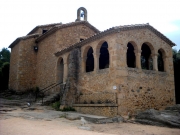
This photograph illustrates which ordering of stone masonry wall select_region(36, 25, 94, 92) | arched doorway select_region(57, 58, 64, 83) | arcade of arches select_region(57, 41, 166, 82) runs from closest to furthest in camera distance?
1. arcade of arches select_region(57, 41, 166, 82)
2. arched doorway select_region(57, 58, 64, 83)
3. stone masonry wall select_region(36, 25, 94, 92)

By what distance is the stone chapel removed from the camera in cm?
1129

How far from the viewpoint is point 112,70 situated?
11391 millimetres

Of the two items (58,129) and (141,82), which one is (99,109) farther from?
(58,129)

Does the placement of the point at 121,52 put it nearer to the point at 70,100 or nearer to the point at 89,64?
the point at 70,100

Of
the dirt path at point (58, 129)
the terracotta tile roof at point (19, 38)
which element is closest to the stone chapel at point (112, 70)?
the dirt path at point (58, 129)

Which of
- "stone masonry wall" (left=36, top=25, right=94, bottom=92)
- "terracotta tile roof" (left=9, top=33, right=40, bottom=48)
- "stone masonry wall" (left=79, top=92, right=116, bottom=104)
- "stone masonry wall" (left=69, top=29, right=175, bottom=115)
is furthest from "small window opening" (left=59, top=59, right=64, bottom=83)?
"terracotta tile roof" (left=9, top=33, right=40, bottom=48)

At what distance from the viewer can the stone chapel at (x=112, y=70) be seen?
11289 millimetres

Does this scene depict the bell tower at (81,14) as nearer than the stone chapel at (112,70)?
No

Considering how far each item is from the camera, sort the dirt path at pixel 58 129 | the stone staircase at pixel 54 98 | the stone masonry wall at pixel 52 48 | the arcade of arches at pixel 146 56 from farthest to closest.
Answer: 1. the stone masonry wall at pixel 52 48
2. the stone staircase at pixel 54 98
3. the arcade of arches at pixel 146 56
4. the dirt path at pixel 58 129

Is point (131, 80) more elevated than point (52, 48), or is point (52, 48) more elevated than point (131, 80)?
point (52, 48)

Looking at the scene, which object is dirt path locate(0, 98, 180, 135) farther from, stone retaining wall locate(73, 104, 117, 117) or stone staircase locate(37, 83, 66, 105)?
stone staircase locate(37, 83, 66, 105)

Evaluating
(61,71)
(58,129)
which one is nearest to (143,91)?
A: (58,129)

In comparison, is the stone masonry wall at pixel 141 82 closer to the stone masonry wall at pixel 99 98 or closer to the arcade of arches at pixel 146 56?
the arcade of arches at pixel 146 56

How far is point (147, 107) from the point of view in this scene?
11945 millimetres
